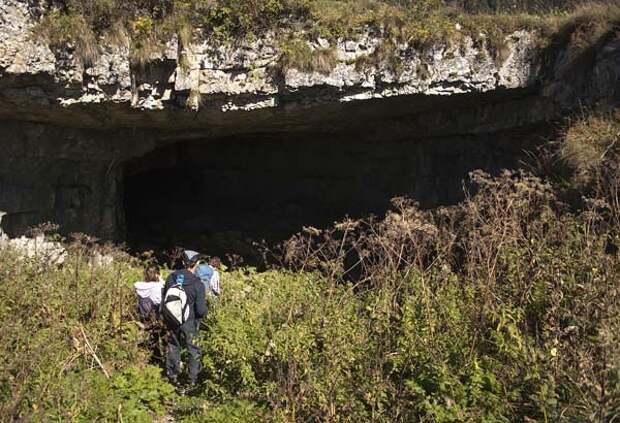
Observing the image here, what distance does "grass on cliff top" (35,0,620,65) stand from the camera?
688 centimetres

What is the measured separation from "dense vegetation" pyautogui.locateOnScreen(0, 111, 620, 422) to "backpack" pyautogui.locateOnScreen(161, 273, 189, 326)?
10.2 inches

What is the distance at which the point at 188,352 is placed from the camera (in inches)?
194

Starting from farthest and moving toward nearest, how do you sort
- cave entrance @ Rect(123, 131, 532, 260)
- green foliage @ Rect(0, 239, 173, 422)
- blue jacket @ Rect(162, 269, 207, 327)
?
cave entrance @ Rect(123, 131, 532, 260) < blue jacket @ Rect(162, 269, 207, 327) < green foliage @ Rect(0, 239, 173, 422)

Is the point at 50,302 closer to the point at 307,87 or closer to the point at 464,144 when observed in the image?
the point at 307,87

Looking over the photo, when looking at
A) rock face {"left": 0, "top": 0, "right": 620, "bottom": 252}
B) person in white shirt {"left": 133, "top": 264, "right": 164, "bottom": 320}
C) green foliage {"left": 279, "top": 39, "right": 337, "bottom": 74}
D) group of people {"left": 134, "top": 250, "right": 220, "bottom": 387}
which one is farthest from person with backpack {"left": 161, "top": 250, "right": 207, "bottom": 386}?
green foliage {"left": 279, "top": 39, "right": 337, "bottom": 74}

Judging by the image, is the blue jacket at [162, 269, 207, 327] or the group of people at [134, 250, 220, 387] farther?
the blue jacket at [162, 269, 207, 327]

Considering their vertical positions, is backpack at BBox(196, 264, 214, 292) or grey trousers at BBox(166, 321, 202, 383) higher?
backpack at BBox(196, 264, 214, 292)

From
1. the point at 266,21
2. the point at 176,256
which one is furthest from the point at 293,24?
the point at 176,256

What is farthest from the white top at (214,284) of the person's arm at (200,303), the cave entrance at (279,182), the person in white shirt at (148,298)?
the cave entrance at (279,182)

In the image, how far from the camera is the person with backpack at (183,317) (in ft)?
16.2

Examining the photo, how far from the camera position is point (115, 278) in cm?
588

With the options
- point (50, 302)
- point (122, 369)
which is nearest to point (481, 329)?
point (122, 369)

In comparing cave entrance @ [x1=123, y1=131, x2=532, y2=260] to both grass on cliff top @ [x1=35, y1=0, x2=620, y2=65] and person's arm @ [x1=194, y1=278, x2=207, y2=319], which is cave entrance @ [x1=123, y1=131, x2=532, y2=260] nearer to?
grass on cliff top @ [x1=35, y1=0, x2=620, y2=65]

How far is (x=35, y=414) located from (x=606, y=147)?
6.09m
